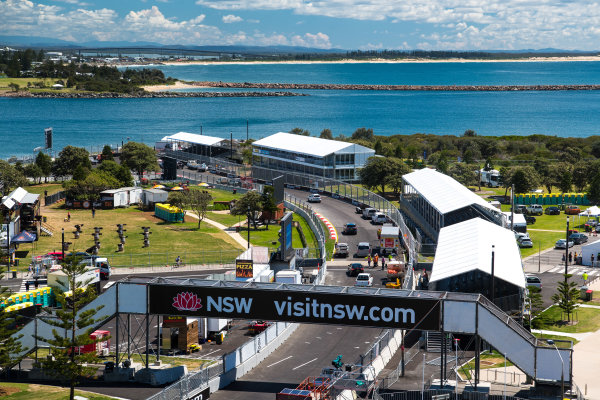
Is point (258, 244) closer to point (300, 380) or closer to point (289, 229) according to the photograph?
point (289, 229)

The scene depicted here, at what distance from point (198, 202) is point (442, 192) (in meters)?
24.6

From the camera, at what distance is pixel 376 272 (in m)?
61.9

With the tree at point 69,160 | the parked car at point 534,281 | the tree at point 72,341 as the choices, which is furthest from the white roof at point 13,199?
the parked car at point 534,281

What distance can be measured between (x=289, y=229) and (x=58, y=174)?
57.2m

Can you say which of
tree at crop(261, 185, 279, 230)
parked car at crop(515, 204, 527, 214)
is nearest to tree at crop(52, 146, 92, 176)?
tree at crop(261, 185, 279, 230)

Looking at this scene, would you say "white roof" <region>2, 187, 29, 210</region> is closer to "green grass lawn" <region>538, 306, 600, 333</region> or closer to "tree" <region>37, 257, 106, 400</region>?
"tree" <region>37, 257, 106, 400</region>

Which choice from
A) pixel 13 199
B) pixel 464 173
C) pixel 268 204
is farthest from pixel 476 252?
pixel 464 173

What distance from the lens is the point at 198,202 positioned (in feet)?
269

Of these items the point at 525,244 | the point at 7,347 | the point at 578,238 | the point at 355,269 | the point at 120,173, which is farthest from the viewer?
the point at 120,173

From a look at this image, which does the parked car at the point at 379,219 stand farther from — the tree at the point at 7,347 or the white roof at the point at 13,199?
the tree at the point at 7,347

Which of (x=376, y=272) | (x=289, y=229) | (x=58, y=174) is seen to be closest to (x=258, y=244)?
(x=289, y=229)

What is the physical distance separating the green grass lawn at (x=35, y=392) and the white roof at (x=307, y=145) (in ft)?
222

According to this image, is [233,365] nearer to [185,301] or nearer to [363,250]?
[185,301]

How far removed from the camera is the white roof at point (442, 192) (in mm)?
67250
